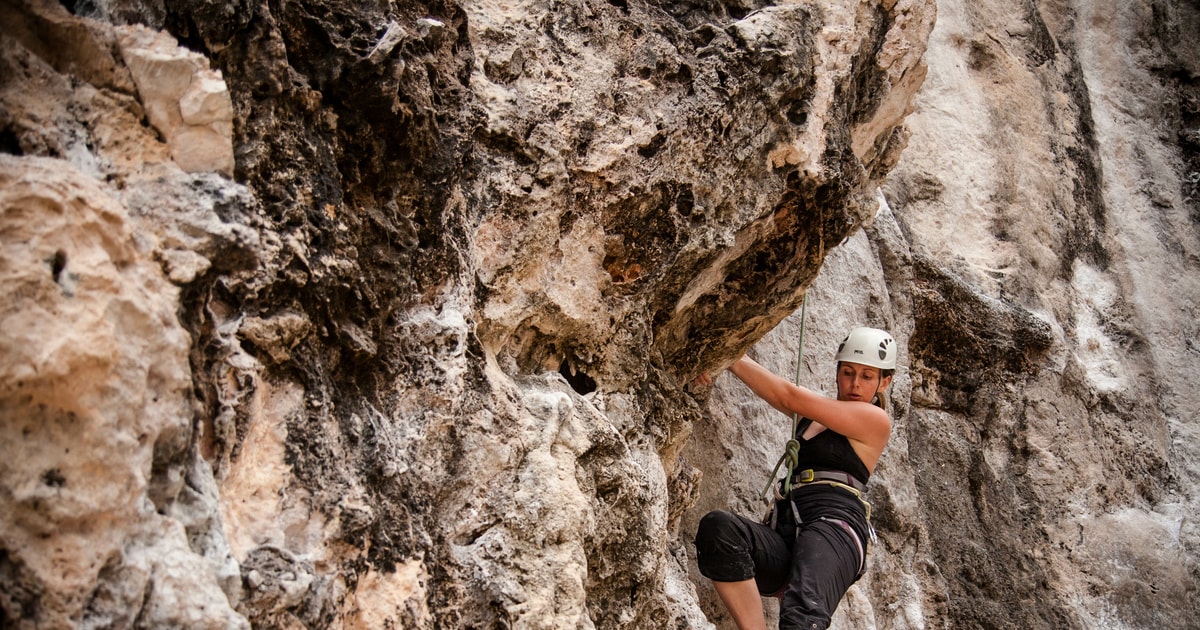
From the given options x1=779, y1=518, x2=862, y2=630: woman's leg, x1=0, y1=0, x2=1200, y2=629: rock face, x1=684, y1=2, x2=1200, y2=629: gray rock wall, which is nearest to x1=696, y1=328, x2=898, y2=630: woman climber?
x1=779, y1=518, x2=862, y2=630: woman's leg

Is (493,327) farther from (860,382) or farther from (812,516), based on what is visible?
(860,382)

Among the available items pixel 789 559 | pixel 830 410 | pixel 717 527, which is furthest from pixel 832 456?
pixel 717 527

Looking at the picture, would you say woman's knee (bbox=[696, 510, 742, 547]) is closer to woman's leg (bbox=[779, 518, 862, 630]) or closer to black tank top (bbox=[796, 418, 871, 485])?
woman's leg (bbox=[779, 518, 862, 630])

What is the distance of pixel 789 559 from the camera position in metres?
4.11

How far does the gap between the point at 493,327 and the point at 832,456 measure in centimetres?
175

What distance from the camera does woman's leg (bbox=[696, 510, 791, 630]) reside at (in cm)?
398

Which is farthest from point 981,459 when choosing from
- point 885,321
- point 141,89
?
point 141,89

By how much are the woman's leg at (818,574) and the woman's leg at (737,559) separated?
102mm

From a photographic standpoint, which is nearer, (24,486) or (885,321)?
(24,486)

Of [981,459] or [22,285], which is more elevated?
[22,285]

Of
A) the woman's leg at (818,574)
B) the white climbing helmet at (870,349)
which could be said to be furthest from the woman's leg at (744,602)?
the white climbing helmet at (870,349)

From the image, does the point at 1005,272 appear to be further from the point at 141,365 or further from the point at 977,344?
the point at 141,365

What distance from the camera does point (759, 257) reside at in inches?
160

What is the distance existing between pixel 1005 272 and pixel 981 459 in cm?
117
